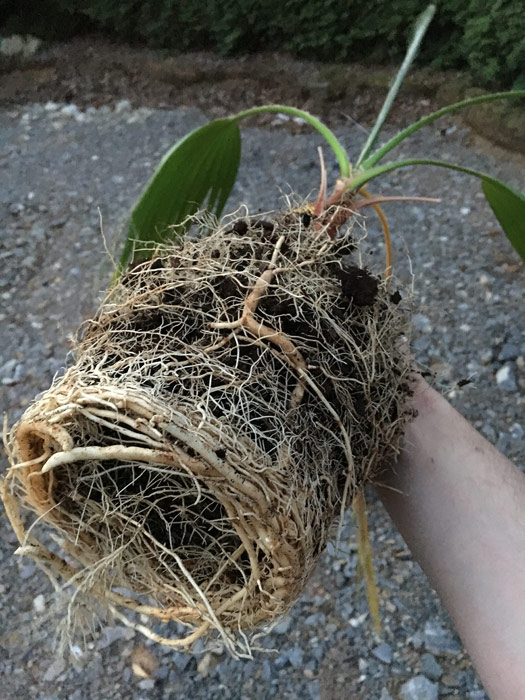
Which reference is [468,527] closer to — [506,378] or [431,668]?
[431,668]

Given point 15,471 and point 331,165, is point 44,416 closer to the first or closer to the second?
point 15,471

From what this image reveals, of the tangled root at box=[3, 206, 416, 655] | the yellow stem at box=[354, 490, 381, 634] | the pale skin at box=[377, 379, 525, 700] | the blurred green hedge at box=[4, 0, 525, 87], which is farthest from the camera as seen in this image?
the blurred green hedge at box=[4, 0, 525, 87]

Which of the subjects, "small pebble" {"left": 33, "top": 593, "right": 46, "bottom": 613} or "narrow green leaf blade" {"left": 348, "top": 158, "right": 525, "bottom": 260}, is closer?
"narrow green leaf blade" {"left": 348, "top": 158, "right": 525, "bottom": 260}

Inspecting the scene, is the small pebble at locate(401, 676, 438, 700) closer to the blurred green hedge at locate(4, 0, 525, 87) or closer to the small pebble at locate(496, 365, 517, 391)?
the small pebble at locate(496, 365, 517, 391)

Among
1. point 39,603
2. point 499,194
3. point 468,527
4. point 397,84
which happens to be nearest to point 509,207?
point 499,194

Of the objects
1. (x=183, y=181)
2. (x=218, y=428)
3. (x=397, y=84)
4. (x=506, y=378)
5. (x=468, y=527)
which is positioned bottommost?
(x=506, y=378)

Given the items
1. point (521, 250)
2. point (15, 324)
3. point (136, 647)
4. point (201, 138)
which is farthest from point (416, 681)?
point (15, 324)

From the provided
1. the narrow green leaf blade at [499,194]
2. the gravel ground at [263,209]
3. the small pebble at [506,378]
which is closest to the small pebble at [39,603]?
the gravel ground at [263,209]

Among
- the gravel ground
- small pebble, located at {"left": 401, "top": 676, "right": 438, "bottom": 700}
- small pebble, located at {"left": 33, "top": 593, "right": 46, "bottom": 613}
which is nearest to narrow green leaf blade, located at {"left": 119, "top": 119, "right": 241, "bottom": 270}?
the gravel ground
